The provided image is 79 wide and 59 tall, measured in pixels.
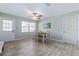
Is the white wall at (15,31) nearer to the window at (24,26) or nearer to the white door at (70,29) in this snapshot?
the window at (24,26)

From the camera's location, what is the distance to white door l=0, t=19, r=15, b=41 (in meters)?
5.53

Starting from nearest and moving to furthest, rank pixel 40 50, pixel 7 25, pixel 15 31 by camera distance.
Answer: pixel 40 50 < pixel 7 25 < pixel 15 31

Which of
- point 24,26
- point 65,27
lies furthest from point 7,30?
point 65,27

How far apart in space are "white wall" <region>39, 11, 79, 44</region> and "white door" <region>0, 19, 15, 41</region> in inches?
136

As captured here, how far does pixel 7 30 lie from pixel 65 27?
443 centimetres

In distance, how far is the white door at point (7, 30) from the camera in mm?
5531

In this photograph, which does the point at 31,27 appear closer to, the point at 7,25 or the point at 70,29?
the point at 7,25

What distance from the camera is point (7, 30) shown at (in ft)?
19.5

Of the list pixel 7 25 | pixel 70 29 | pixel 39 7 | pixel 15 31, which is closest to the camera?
pixel 39 7

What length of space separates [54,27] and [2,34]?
4.26m

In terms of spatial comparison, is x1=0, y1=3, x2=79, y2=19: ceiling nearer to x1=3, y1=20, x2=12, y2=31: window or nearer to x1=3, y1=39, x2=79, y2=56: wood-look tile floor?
x1=3, y1=20, x2=12, y2=31: window

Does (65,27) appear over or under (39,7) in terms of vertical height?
under

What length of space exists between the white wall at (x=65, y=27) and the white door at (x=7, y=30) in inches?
136

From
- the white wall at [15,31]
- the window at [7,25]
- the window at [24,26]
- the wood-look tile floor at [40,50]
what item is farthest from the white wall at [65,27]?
the window at [7,25]
